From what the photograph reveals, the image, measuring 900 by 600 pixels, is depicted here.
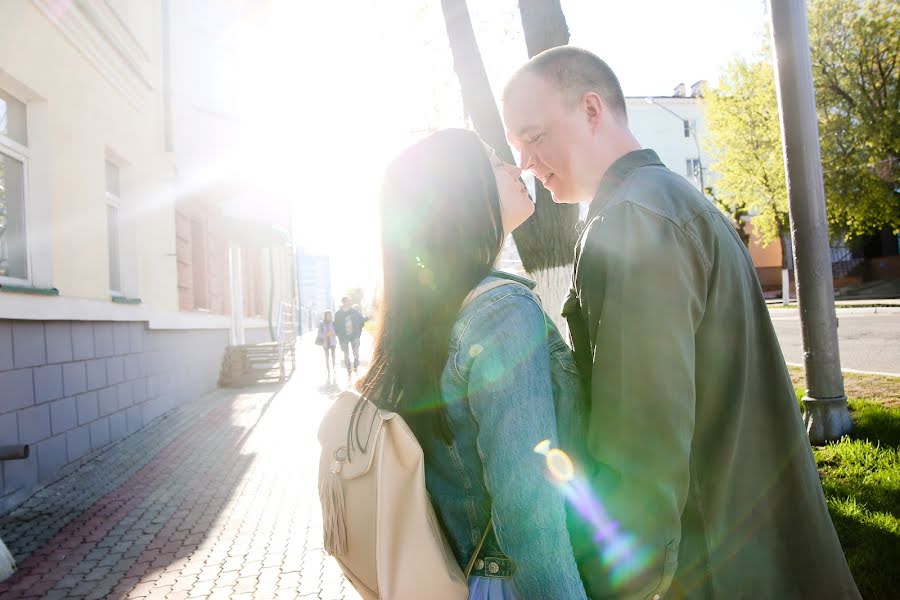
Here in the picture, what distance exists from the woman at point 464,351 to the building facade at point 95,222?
17.6 feet

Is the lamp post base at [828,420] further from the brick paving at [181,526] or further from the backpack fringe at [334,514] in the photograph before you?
the backpack fringe at [334,514]

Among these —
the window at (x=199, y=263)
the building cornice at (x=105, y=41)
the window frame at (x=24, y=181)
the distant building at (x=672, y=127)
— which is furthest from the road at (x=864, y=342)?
the distant building at (x=672, y=127)

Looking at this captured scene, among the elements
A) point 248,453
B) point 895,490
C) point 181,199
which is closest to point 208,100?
point 181,199

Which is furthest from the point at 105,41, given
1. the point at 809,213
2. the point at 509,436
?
the point at 509,436

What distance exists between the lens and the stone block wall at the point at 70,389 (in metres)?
5.71

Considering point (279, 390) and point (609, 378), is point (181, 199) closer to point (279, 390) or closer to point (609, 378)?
point (279, 390)

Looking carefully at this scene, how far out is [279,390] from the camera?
1468 centimetres

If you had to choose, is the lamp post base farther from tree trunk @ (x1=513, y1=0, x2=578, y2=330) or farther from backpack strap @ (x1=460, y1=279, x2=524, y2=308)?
backpack strap @ (x1=460, y1=279, x2=524, y2=308)

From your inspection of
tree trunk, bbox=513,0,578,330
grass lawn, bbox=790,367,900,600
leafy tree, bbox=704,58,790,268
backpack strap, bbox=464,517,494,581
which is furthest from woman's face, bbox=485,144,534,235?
leafy tree, bbox=704,58,790,268

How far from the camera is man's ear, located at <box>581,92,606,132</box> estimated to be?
1.69 meters

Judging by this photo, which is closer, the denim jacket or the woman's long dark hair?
the denim jacket

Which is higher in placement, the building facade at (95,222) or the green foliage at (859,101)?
the green foliage at (859,101)

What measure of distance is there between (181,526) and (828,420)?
4919 mm

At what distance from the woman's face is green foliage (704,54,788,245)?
91.1 ft
